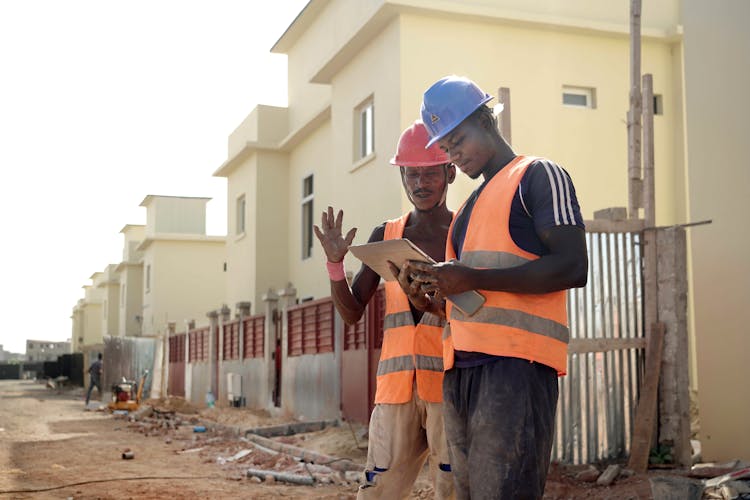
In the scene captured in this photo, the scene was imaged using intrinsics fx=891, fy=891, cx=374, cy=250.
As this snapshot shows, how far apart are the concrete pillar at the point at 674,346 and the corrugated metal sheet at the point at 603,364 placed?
24cm

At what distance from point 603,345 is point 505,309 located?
6195mm

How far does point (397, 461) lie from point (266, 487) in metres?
6.02

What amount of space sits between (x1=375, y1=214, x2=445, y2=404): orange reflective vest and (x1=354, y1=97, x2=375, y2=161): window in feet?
40.7

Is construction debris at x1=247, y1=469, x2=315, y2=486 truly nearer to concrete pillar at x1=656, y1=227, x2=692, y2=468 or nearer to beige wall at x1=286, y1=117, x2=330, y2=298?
concrete pillar at x1=656, y1=227, x2=692, y2=468

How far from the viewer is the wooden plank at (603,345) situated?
866 cm

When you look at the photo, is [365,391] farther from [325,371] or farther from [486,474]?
[486,474]

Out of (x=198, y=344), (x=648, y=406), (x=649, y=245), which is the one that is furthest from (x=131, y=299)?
(x=648, y=406)

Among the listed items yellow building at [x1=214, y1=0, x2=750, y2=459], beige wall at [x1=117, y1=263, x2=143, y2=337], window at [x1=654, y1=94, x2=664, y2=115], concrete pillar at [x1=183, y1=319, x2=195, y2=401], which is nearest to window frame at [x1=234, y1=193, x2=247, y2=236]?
concrete pillar at [x1=183, y1=319, x2=195, y2=401]

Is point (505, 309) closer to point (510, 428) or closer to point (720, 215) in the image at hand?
point (510, 428)

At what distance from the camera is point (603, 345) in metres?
8.71

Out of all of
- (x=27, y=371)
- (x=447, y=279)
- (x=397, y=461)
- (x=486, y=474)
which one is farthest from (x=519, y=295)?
(x=27, y=371)

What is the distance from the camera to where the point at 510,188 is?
287 cm

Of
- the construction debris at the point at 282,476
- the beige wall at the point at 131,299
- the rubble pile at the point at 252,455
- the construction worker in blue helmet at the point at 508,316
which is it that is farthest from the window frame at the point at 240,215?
the construction worker in blue helmet at the point at 508,316

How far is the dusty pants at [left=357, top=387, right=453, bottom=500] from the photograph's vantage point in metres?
3.90
